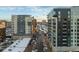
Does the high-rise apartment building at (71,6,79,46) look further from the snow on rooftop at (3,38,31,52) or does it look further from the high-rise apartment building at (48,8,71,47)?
the snow on rooftop at (3,38,31,52)

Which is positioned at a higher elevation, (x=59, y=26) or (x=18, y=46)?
(x=59, y=26)

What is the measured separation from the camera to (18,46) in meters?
2.80

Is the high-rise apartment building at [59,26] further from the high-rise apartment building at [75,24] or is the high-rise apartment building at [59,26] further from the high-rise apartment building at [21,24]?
the high-rise apartment building at [21,24]

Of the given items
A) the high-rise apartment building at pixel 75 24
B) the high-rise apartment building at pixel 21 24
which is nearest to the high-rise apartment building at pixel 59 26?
the high-rise apartment building at pixel 75 24

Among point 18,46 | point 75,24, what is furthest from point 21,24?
point 75,24

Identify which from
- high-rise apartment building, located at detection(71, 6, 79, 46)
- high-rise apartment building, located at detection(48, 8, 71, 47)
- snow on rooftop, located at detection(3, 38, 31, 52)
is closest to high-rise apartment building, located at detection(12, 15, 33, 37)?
snow on rooftop, located at detection(3, 38, 31, 52)

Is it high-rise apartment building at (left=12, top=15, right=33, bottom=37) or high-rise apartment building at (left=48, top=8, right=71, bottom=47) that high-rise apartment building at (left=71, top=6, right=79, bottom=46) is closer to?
high-rise apartment building at (left=48, top=8, right=71, bottom=47)

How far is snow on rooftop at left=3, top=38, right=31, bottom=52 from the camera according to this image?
2.80m

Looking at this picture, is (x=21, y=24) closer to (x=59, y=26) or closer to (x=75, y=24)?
(x=59, y=26)

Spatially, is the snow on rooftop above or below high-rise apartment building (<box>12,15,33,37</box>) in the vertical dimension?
below

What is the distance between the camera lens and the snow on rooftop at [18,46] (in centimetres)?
280
